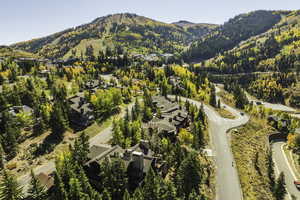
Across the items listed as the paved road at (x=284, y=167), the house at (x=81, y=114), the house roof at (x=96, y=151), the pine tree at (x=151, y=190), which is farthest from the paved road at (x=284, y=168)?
the house at (x=81, y=114)

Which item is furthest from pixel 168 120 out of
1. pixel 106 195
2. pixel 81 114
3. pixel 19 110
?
pixel 19 110

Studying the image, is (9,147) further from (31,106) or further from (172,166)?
(172,166)

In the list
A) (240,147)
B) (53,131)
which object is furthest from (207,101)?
(53,131)

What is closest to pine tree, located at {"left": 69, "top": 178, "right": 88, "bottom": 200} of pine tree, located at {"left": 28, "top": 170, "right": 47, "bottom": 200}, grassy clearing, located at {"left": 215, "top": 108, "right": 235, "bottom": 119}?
pine tree, located at {"left": 28, "top": 170, "right": 47, "bottom": 200}

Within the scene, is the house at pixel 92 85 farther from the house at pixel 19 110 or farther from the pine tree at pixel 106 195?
the pine tree at pixel 106 195

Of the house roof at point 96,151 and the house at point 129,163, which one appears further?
the house roof at point 96,151

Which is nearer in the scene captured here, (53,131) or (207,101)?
(53,131)

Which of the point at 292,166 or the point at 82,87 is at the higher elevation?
the point at 82,87
